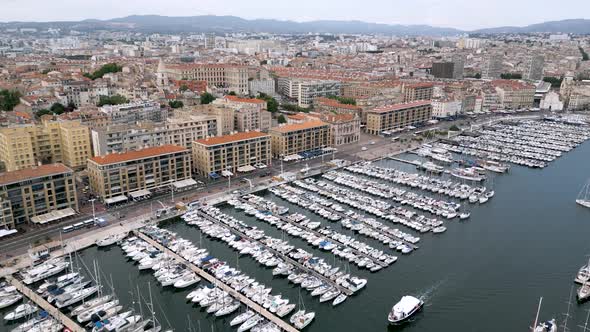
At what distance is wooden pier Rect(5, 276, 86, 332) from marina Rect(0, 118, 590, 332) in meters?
1.10

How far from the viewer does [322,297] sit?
40375mm

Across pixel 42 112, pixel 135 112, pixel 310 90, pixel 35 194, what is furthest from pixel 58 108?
pixel 310 90

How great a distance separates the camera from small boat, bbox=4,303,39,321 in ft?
123

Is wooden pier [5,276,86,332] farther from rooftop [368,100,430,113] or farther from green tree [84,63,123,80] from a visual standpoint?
green tree [84,63,123,80]

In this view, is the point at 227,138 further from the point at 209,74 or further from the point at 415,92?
the point at 209,74

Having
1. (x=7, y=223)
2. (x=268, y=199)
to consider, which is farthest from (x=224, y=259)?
(x=7, y=223)

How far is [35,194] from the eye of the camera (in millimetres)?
52406

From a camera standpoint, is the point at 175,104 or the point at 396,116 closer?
the point at 175,104

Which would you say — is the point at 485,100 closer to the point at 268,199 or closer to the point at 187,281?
the point at 268,199

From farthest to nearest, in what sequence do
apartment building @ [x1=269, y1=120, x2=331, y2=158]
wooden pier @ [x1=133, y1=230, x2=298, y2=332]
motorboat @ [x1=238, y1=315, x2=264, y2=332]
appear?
apartment building @ [x1=269, y1=120, x2=331, y2=158]
wooden pier @ [x1=133, y1=230, x2=298, y2=332]
motorboat @ [x1=238, y1=315, x2=264, y2=332]

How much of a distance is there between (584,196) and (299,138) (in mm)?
45396

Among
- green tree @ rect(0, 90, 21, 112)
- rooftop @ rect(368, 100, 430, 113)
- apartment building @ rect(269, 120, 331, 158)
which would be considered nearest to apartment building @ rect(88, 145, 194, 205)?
apartment building @ rect(269, 120, 331, 158)

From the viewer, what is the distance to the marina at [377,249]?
129ft

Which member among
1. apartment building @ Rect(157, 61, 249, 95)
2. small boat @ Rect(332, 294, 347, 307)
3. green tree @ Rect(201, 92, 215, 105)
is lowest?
small boat @ Rect(332, 294, 347, 307)
